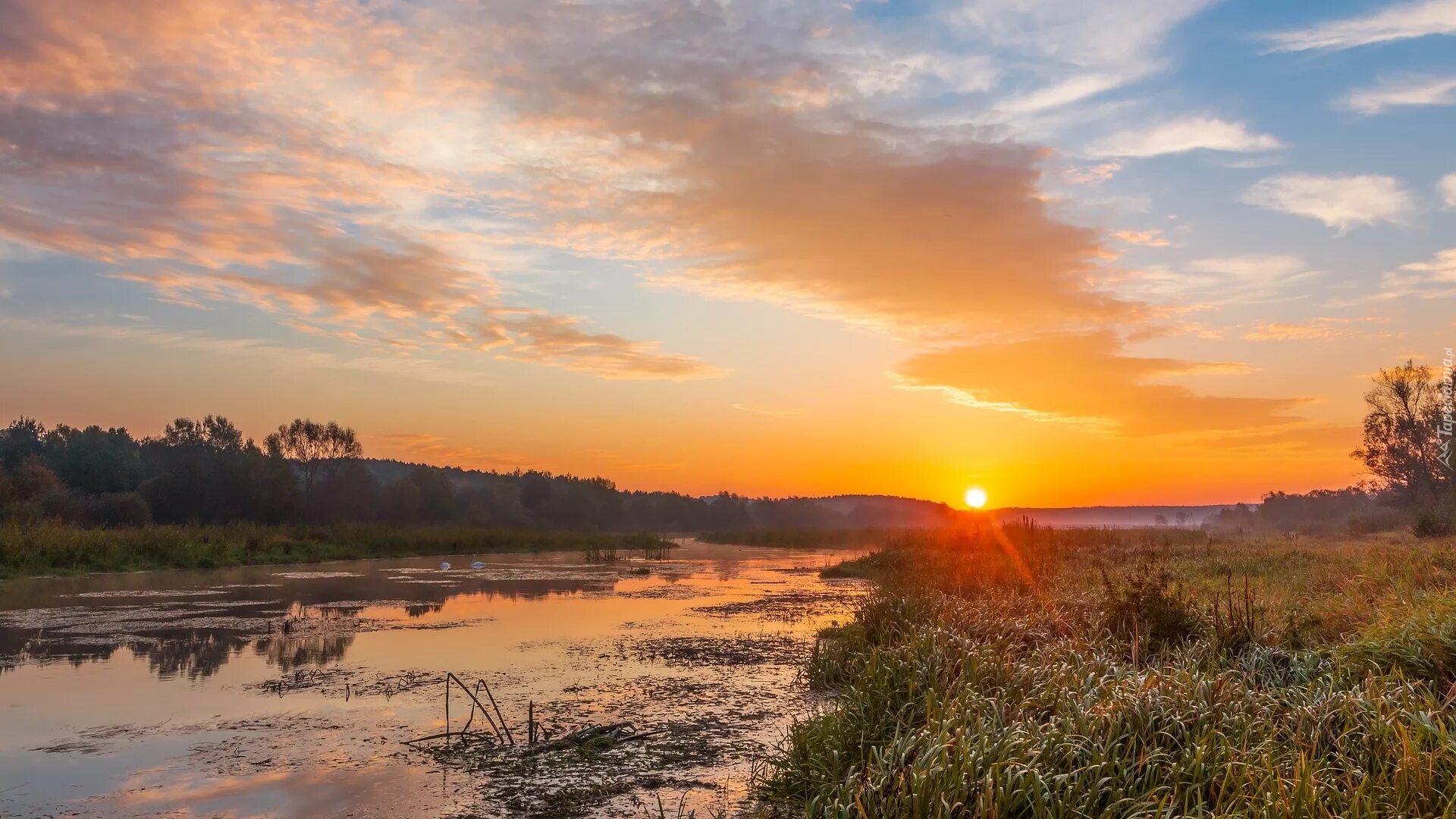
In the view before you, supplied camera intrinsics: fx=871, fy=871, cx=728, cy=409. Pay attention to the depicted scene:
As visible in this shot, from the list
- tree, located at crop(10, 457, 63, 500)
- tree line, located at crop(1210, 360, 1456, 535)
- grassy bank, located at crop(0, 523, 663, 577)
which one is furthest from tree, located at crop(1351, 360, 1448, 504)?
tree, located at crop(10, 457, 63, 500)

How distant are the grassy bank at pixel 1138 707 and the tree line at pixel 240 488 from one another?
35223mm

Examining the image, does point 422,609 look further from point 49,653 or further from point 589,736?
point 589,736

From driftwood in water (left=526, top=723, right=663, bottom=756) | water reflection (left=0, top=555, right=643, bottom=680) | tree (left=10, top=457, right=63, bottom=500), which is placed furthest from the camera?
tree (left=10, top=457, right=63, bottom=500)

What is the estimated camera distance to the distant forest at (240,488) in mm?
48062

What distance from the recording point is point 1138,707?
6602 millimetres

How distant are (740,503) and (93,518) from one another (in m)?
80.8

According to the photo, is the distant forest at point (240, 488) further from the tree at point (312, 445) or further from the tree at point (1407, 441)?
the tree at point (1407, 441)

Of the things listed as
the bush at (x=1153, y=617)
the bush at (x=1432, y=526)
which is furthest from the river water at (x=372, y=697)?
the bush at (x=1432, y=526)

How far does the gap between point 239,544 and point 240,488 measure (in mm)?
22915

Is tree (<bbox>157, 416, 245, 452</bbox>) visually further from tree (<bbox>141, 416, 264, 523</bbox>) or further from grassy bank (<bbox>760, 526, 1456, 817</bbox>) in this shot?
grassy bank (<bbox>760, 526, 1456, 817</bbox>)

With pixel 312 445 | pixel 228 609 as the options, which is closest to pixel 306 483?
pixel 312 445

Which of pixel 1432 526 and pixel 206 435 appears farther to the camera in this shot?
pixel 206 435

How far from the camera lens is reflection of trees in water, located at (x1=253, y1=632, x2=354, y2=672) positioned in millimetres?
14117

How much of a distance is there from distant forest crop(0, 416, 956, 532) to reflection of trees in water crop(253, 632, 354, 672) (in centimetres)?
2174
